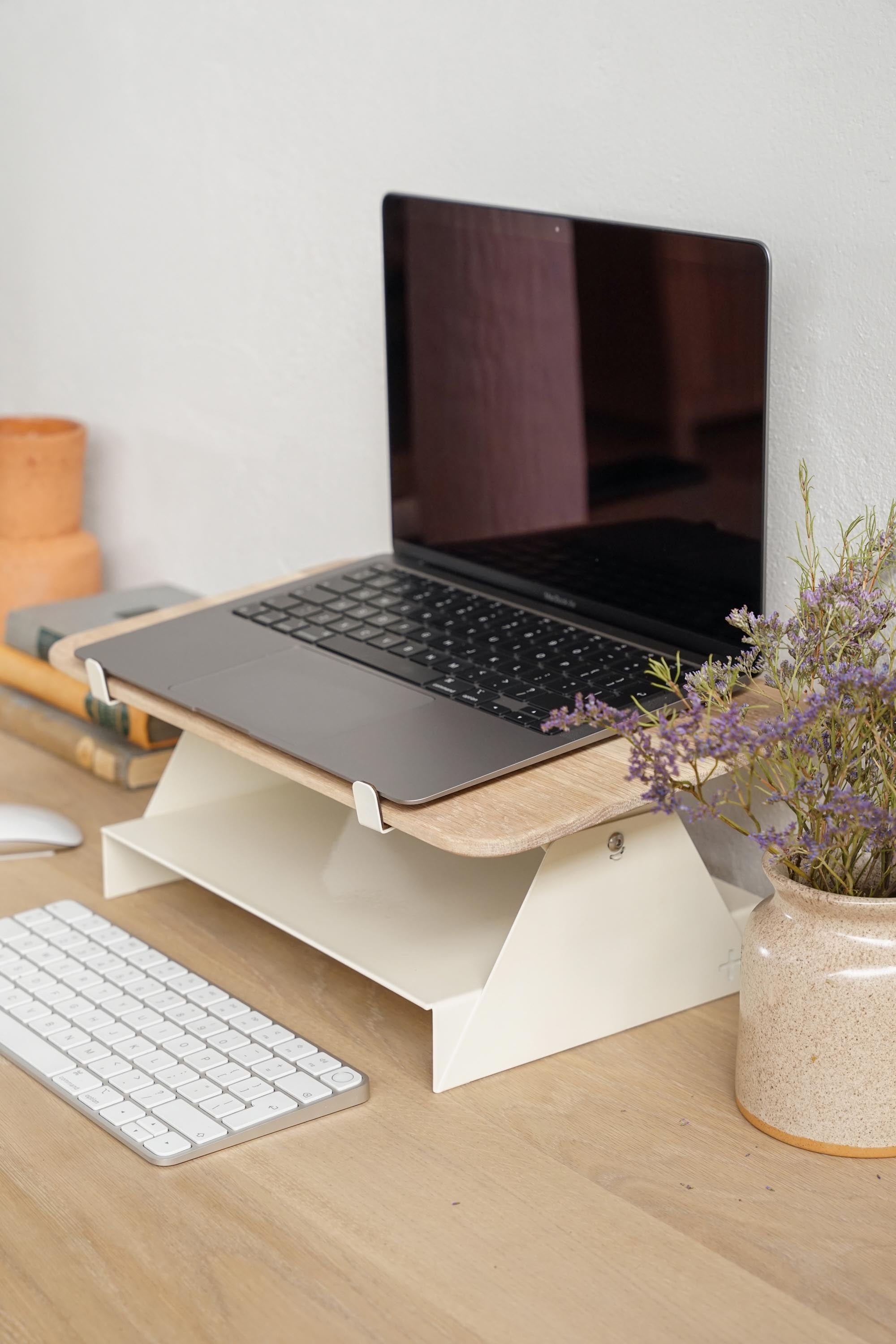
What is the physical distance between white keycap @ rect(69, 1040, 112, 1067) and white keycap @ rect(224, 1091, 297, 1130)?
0.10 meters

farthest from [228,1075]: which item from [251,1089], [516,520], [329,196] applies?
[329,196]

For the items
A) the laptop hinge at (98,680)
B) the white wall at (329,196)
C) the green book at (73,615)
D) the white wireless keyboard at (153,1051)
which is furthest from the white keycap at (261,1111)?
the green book at (73,615)

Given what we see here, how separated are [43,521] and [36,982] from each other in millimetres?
722

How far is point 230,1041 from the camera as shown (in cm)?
86

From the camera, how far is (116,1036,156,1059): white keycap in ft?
2.79

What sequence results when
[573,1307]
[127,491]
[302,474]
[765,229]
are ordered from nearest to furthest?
1. [573,1307]
2. [765,229]
3. [302,474]
4. [127,491]

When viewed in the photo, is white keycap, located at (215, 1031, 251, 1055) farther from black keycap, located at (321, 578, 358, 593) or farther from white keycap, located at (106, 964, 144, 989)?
black keycap, located at (321, 578, 358, 593)

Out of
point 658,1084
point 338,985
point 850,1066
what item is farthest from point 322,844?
point 850,1066

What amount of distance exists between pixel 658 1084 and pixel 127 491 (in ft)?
3.29

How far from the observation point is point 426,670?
97 cm

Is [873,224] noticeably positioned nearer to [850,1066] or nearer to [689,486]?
[689,486]

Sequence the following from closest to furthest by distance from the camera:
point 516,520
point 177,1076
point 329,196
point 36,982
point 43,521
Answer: point 177,1076, point 36,982, point 516,520, point 329,196, point 43,521

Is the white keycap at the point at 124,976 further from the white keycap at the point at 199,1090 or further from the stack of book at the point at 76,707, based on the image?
the stack of book at the point at 76,707

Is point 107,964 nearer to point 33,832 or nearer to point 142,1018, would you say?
point 142,1018
